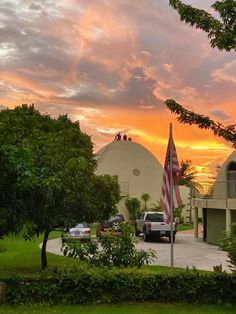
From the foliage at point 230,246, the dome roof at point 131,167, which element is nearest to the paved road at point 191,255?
the foliage at point 230,246

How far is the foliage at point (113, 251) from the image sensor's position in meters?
11.9

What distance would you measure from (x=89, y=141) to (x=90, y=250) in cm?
1792

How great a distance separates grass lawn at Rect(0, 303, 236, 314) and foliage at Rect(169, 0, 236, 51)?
16.3 ft

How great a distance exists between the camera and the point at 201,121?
34.5 ft

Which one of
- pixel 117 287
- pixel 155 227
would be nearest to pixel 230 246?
pixel 117 287

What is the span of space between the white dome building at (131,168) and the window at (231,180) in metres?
32.3

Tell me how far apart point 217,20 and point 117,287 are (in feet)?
18.1

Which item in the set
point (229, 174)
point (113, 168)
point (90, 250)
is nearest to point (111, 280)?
point (90, 250)

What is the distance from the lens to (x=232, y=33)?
9.83 metres

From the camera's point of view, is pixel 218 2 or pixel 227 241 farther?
pixel 227 241

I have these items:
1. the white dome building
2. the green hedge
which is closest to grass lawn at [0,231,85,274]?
the green hedge

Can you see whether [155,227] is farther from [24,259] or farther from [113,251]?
[113,251]

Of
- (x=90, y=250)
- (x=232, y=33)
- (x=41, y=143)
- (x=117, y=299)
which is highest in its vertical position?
(x=232, y=33)

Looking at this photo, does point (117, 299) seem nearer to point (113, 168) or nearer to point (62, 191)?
point (62, 191)
